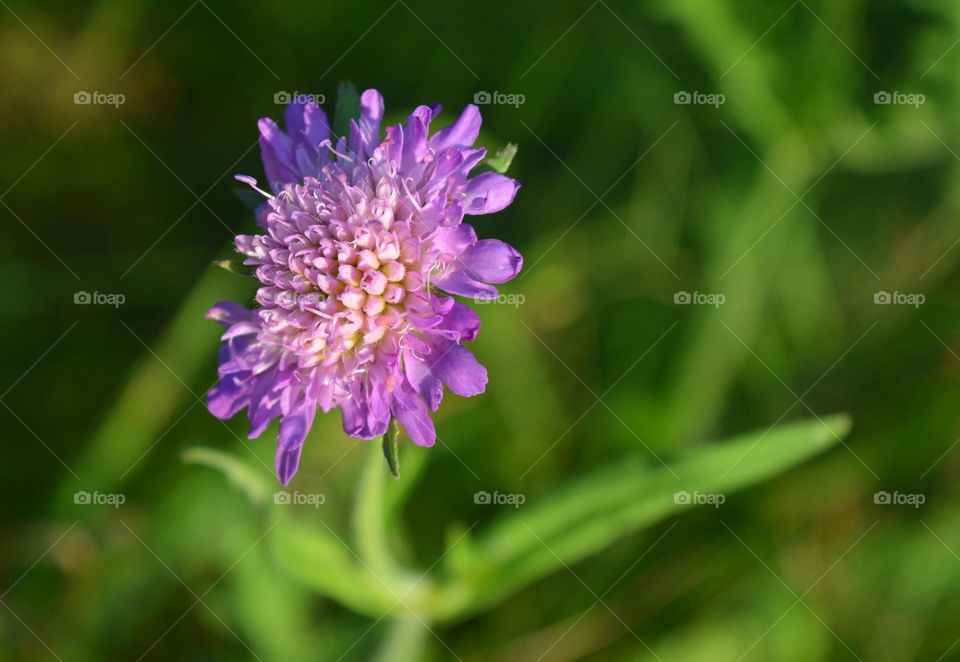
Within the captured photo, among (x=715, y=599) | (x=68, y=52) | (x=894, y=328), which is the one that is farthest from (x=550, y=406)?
(x=68, y=52)

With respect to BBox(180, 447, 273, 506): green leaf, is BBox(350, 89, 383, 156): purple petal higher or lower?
higher

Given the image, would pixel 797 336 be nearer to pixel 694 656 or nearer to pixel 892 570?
pixel 892 570

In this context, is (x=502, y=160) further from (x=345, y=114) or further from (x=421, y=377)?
(x=421, y=377)

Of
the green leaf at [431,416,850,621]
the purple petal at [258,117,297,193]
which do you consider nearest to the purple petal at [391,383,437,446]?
the purple petal at [258,117,297,193]

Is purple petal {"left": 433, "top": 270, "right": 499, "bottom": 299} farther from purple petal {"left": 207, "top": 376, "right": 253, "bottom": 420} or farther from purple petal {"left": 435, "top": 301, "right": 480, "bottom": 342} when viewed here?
purple petal {"left": 207, "top": 376, "right": 253, "bottom": 420}

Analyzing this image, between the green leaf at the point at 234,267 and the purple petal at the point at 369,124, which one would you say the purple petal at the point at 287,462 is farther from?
the purple petal at the point at 369,124

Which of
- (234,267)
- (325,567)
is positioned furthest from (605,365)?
(234,267)
